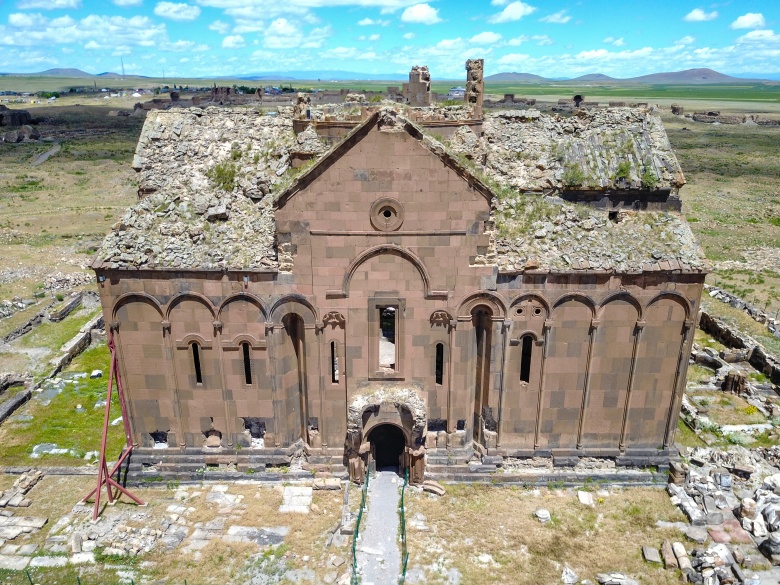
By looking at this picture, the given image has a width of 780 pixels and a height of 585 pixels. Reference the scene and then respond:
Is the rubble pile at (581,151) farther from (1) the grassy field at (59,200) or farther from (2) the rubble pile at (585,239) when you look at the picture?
(1) the grassy field at (59,200)

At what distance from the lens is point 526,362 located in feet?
63.2

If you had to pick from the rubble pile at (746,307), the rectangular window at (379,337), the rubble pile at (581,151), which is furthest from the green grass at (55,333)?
the rubble pile at (746,307)

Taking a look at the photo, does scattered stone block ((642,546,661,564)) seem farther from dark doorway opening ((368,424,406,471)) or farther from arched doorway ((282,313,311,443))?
arched doorway ((282,313,311,443))

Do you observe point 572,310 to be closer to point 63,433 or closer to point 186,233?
point 186,233

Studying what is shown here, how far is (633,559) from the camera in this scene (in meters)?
16.5

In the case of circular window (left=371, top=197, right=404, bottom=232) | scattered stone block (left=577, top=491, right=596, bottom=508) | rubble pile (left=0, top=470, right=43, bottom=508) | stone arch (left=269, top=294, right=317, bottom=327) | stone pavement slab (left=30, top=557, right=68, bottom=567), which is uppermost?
circular window (left=371, top=197, right=404, bottom=232)

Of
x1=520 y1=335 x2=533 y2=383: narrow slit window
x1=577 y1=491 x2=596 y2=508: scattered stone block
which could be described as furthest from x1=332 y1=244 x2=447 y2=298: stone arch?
x1=577 y1=491 x2=596 y2=508: scattered stone block

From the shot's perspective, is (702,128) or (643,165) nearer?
(643,165)

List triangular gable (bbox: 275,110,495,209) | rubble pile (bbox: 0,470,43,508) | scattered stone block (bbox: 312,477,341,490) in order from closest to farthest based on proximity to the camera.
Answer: triangular gable (bbox: 275,110,495,209)
rubble pile (bbox: 0,470,43,508)
scattered stone block (bbox: 312,477,341,490)

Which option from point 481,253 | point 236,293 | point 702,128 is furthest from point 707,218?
point 702,128

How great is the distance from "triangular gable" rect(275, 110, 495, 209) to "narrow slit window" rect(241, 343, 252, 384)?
4.95 metres

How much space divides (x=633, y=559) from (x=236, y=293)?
14.4 metres

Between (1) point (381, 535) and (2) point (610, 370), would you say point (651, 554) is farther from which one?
(1) point (381, 535)

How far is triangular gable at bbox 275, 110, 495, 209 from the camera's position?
646 inches
